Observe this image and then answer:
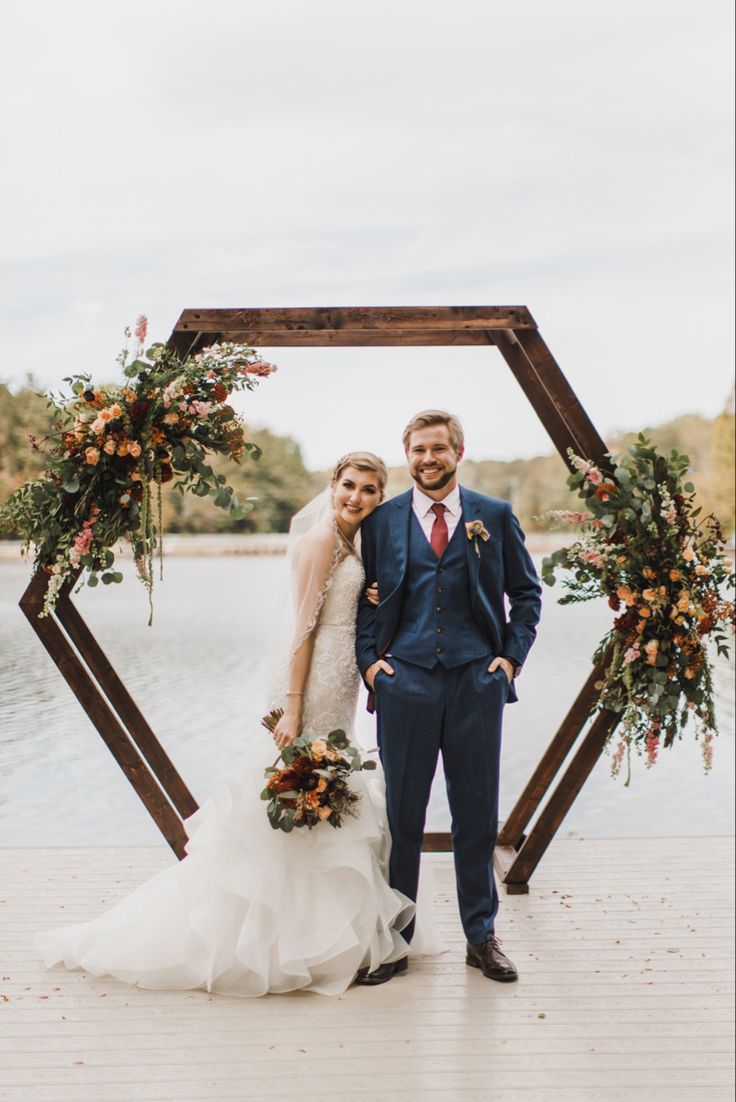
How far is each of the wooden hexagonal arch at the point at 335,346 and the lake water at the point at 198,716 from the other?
0.31m

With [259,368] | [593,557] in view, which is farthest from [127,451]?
[593,557]

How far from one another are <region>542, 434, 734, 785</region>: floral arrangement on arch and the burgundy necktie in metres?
0.41

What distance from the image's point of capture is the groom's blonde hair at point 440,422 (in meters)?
3.17

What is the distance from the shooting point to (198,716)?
695 cm

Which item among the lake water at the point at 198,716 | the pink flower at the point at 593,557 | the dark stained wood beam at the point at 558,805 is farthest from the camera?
the lake water at the point at 198,716

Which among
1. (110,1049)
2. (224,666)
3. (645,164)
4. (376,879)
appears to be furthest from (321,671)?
(645,164)

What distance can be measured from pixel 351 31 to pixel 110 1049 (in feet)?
35.6

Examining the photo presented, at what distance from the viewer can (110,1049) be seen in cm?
283

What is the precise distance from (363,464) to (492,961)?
1627 mm

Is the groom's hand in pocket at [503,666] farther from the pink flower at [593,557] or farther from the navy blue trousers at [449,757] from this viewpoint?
the pink flower at [593,557]

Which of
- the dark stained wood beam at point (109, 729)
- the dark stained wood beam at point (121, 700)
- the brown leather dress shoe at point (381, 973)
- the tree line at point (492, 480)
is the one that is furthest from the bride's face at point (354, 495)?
the tree line at point (492, 480)

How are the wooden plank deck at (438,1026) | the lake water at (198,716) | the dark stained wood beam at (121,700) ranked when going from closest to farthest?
the wooden plank deck at (438,1026), the dark stained wood beam at (121,700), the lake water at (198,716)

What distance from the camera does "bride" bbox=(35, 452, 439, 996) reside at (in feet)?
10.3

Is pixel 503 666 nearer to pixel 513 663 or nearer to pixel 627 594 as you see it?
pixel 513 663
